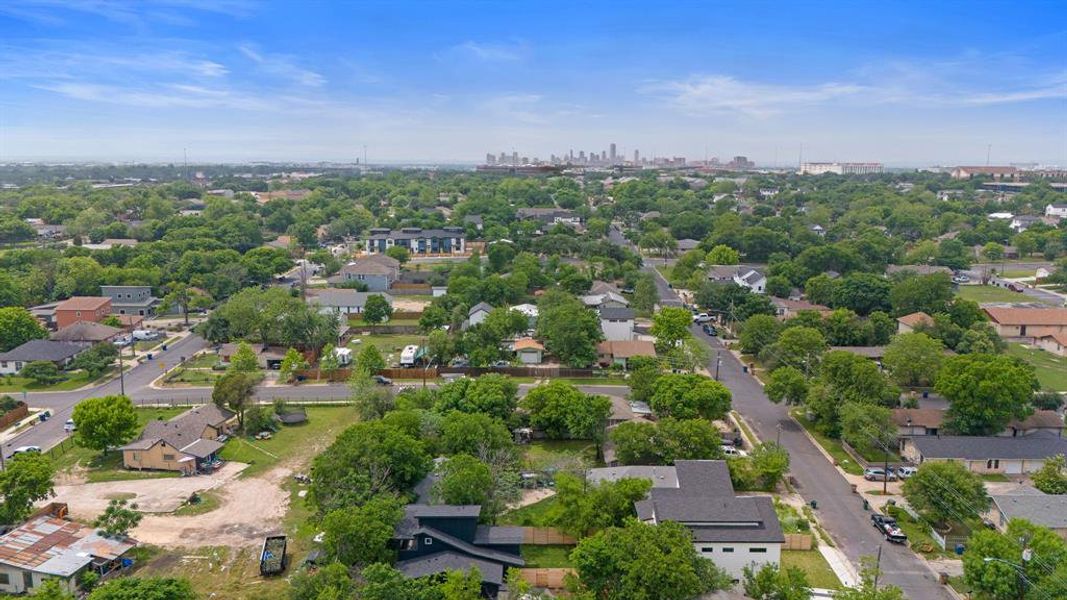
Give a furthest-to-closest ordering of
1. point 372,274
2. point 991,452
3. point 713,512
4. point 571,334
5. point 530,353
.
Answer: point 372,274
point 530,353
point 571,334
point 991,452
point 713,512

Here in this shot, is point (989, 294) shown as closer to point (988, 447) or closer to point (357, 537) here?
point (988, 447)

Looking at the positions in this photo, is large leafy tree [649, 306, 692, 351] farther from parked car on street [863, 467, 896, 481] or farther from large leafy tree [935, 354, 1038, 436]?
parked car on street [863, 467, 896, 481]

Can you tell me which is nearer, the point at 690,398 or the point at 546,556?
the point at 546,556

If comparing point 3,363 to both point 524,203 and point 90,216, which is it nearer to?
point 90,216

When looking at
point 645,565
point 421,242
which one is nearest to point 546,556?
point 645,565

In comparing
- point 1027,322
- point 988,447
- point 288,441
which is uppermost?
point 1027,322

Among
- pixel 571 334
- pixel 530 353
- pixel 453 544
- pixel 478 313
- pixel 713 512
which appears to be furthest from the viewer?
pixel 478 313
